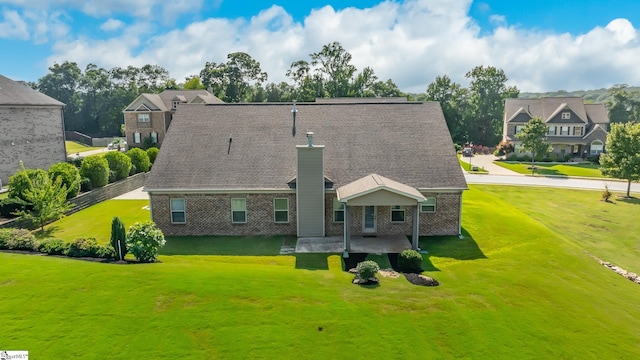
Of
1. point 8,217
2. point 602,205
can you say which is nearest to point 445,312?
point 8,217

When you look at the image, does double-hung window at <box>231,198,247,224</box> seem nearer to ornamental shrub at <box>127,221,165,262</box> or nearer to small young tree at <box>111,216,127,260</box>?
ornamental shrub at <box>127,221,165,262</box>

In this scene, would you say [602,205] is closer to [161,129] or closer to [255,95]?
[161,129]

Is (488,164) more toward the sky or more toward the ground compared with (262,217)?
more toward the sky

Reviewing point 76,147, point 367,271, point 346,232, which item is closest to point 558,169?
point 346,232

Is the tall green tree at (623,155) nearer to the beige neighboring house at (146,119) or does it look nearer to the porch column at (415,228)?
the porch column at (415,228)

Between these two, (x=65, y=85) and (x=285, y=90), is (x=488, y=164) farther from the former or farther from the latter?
(x=65, y=85)

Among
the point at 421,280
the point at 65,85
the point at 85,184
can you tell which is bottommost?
the point at 421,280
